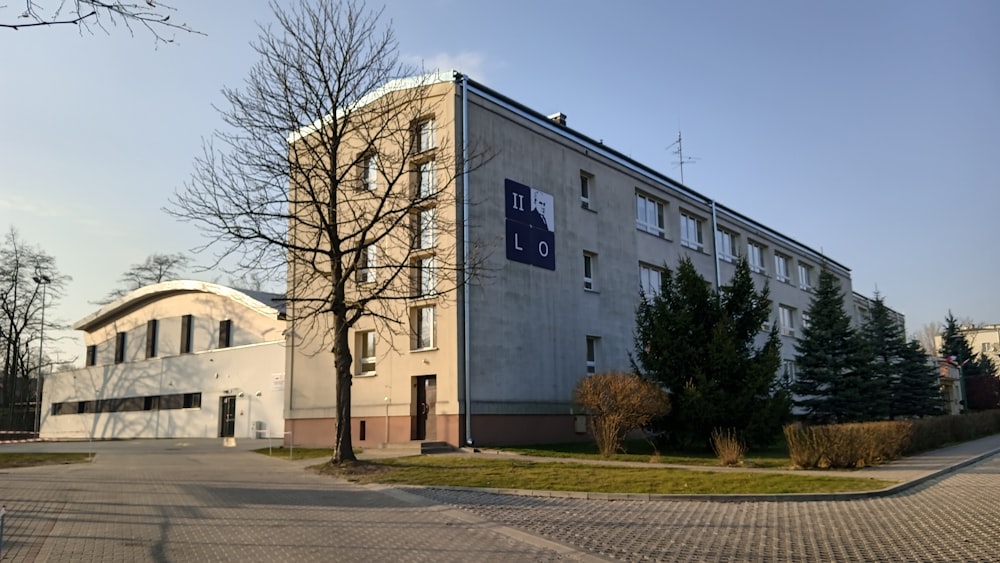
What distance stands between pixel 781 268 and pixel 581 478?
123 ft

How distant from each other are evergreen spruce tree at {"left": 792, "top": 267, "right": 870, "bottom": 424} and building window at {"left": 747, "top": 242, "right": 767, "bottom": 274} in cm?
1113

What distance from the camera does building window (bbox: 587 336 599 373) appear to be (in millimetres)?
28453

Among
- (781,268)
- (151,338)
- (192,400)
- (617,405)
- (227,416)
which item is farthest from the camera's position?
(151,338)

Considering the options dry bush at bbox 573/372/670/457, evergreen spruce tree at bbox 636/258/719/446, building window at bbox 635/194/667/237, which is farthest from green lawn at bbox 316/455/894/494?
building window at bbox 635/194/667/237

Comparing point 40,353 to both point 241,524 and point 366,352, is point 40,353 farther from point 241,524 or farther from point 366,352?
point 241,524

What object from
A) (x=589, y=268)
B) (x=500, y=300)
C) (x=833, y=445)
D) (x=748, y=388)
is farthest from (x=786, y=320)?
(x=833, y=445)

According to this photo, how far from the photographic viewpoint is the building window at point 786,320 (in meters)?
46.4

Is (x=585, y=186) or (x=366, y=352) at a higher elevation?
(x=585, y=186)

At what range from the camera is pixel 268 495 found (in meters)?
13.3

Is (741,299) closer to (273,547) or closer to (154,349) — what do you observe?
(273,547)

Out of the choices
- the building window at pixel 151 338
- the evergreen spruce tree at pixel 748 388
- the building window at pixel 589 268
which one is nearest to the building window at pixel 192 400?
the building window at pixel 151 338

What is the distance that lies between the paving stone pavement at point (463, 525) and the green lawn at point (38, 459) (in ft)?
24.5

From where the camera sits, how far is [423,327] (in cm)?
2489

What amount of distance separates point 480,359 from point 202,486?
10.2 metres
